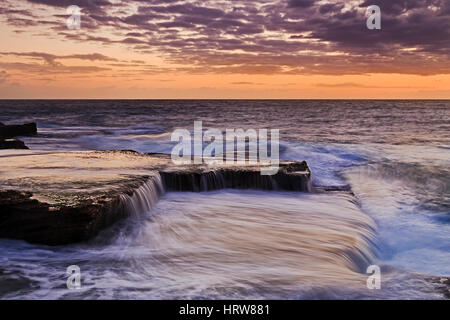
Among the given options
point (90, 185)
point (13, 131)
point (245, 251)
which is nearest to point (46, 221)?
point (90, 185)

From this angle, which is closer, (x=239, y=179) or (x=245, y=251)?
(x=245, y=251)

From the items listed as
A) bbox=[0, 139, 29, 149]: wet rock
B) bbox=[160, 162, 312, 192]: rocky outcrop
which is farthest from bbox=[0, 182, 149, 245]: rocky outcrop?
bbox=[0, 139, 29, 149]: wet rock

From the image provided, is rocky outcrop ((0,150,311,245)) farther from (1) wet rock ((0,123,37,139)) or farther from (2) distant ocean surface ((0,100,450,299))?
(1) wet rock ((0,123,37,139))

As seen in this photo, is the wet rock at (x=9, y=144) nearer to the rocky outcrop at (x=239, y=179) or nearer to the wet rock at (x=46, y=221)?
the rocky outcrop at (x=239, y=179)

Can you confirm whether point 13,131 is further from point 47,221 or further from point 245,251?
point 245,251

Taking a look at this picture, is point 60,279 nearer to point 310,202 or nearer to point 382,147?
point 310,202

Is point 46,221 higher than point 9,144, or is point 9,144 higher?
point 9,144

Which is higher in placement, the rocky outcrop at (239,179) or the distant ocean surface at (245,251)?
the rocky outcrop at (239,179)

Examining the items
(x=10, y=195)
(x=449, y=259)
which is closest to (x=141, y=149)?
(x=10, y=195)

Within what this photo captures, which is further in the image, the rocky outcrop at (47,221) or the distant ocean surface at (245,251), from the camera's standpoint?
the rocky outcrop at (47,221)

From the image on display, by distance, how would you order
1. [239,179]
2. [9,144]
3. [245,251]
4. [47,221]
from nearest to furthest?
[47,221] < [245,251] < [239,179] < [9,144]

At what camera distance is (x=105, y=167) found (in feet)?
27.4

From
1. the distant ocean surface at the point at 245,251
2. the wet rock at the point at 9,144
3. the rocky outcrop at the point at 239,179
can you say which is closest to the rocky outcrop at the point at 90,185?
the rocky outcrop at the point at 239,179
